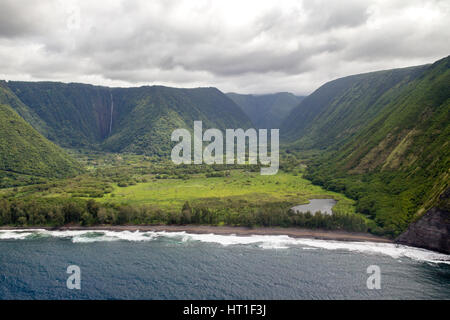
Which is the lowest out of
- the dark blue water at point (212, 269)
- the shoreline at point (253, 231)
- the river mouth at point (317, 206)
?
the dark blue water at point (212, 269)

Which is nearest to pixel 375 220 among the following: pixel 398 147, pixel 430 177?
pixel 430 177

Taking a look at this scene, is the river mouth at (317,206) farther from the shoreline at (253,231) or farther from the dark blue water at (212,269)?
the dark blue water at (212,269)

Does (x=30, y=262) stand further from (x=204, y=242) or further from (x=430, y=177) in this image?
(x=430, y=177)

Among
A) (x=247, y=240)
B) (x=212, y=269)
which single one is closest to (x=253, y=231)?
(x=247, y=240)

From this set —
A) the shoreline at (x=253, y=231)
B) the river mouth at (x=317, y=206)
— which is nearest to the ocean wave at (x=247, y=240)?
the shoreline at (x=253, y=231)

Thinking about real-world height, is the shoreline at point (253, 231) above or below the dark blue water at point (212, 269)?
above

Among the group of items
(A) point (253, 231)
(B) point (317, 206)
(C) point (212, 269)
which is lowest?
(C) point (212, 269)

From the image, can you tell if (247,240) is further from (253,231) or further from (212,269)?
(212,269)
